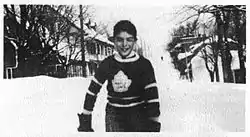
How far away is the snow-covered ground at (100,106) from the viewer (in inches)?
55.3

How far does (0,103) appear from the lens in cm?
140

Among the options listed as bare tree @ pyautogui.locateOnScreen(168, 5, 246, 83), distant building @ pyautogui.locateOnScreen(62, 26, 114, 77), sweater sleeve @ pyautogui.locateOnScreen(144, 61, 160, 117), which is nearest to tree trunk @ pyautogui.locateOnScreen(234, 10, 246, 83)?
bare tree @ pyautogui.locateOnScreen(168, 5, 246, 83)

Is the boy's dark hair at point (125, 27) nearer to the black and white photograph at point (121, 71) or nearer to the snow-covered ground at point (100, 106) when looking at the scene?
the black and white photograph at point (121, 71)

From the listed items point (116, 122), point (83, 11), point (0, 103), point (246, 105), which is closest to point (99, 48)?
point (83, 11)

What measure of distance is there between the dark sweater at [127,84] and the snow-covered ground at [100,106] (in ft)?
0.09

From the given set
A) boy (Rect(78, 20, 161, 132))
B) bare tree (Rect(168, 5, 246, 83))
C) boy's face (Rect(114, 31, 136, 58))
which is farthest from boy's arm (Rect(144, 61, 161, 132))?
bare tree (Rect(168, 5, 246, 83))

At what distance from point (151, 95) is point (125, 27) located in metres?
0.28

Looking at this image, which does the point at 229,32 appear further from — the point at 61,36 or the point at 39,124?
the point at 39,124

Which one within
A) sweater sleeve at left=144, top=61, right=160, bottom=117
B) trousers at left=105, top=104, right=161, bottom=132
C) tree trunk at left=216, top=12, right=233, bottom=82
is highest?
tree trunk at left=216, top=12, right=233, bottom=82

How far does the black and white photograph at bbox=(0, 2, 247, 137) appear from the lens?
1.41 m

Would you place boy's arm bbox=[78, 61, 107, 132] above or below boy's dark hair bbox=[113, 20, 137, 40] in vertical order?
below

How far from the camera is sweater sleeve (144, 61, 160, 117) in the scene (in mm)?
1408

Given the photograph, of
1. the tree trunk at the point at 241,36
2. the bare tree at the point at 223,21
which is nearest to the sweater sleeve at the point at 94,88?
the bare tree at the point at 223,21

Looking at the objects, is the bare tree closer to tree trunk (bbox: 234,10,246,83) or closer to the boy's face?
tree trunk (bbox: 234,10,246,83)
